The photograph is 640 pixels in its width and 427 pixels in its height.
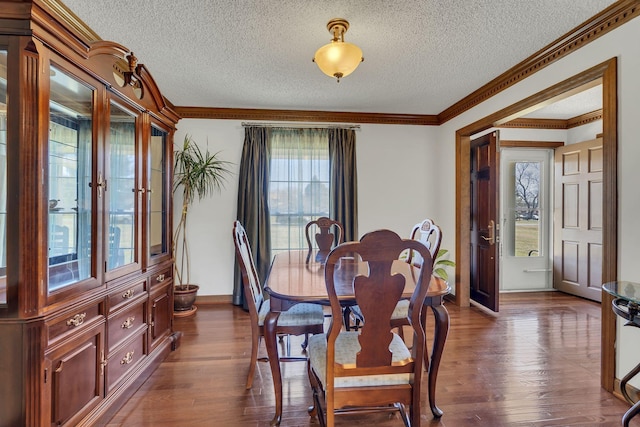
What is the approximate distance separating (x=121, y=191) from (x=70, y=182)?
0.38 m

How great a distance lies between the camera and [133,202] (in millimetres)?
2143

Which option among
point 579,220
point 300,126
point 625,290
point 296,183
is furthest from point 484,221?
point 300,126

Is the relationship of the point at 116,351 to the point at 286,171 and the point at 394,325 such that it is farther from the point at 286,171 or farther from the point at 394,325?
the point at 286,171

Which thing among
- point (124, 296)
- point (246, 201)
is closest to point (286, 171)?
point (246, 201)

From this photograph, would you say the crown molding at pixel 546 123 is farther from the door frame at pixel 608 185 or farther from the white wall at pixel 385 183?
the door frame at pixel 608 185

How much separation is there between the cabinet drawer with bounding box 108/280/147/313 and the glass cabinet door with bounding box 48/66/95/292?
0.25m

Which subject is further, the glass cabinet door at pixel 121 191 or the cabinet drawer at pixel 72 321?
the glass cabinet door at pixel 121 191

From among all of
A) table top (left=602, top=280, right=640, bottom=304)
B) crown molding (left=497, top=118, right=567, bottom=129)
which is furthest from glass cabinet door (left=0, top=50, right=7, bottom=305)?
crown molding (left=497, top=118, right=567, bottom=129)

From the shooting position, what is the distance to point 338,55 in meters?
1.93

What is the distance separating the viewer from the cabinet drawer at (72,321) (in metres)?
1.40

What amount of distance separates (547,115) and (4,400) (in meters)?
5.88

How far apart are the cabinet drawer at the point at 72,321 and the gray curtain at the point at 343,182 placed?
2.85 meters

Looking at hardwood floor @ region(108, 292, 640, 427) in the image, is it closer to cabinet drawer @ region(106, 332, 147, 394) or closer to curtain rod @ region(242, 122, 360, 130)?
cabinet drawer @ region(106, 332, 147, 394)

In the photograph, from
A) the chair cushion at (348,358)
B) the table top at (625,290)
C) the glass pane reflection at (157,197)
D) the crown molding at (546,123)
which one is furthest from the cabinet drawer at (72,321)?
the crown molding at (546,123)
